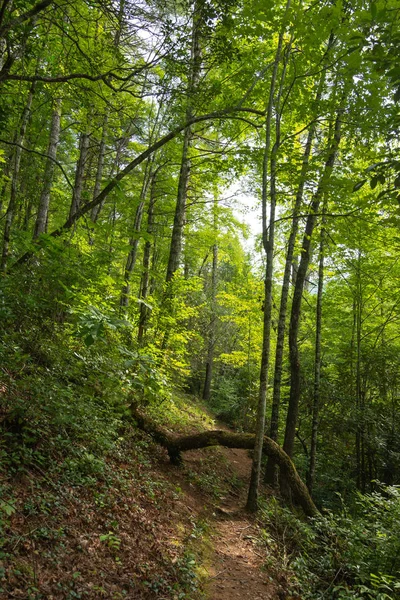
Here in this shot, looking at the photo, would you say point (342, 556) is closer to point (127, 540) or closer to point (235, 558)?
point (235, 558)

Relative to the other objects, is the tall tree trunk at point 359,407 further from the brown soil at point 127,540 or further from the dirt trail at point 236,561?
the brown soil at point 127,540

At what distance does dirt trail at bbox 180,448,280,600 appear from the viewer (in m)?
4.13

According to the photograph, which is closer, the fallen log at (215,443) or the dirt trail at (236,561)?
the dirt trail at (236,561)

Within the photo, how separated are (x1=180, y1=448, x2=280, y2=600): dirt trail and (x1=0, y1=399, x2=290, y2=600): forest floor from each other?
0.02m

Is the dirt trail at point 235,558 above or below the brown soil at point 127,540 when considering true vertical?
below

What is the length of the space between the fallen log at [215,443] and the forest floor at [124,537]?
1.14ft

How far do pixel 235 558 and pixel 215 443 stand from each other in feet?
6.71

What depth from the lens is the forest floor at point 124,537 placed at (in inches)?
114

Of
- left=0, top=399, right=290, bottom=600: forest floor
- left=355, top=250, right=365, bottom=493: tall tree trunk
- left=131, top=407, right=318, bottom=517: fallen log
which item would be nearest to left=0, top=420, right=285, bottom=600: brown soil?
left=0, top=399, right=290, bottom=600: forest floor

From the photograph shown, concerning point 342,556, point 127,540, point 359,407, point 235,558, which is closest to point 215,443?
point 235,558

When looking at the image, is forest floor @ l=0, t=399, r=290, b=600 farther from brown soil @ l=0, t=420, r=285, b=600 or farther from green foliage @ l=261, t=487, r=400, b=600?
green foliage @ l=261, t=487, r=400, b=600

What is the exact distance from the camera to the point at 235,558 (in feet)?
15.9

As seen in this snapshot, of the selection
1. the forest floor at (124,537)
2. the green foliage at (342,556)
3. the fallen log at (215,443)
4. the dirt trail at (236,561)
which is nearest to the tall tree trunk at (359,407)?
the fallen log at (215,443)

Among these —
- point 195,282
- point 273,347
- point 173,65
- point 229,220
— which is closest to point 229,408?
point 273,347
